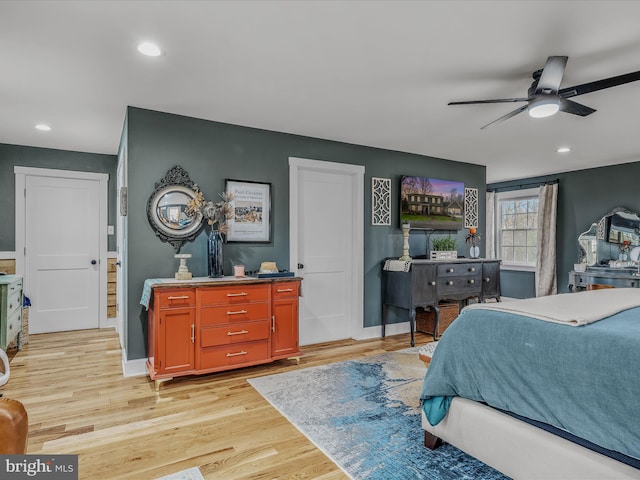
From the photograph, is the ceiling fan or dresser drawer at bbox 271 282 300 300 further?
dresser drawer at bbox 271 282 300 300

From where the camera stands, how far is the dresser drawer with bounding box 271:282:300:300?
3574 mm

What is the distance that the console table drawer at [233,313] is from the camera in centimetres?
325

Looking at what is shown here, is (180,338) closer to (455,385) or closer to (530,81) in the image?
(455,385)

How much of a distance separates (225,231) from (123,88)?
1.44m

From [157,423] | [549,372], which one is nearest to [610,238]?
[549,372]

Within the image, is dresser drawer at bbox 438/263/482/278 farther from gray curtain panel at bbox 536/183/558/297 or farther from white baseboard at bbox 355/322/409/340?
gray curtain panel at bbox 536/183/558/297

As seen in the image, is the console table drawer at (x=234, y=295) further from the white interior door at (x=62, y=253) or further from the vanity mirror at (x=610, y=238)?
the vanity mirror at (x=610, y=238)

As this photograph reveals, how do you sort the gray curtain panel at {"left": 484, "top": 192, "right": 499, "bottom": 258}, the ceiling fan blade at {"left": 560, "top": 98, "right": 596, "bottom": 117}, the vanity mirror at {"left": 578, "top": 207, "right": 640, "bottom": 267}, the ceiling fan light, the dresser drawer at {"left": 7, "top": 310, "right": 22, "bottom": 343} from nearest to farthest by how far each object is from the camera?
the ceiling fan light
the ceiling fan blade at {"left": 560, "top": 98, "right": 596, "bottom": 117}
the dresser drawer at {"left": 7, "top": 310, "right": 22, "bottom": 343}
the vanity mirror at {"left": 578, "top": 207, "right": 640, "bottom": 267}
the gray curtain panel at {"left": 484, "top": 192, "right": 499, "bottom": 258}

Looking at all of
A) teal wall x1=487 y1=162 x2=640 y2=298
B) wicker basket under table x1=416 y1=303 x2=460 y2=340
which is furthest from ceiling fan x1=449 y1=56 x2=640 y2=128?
teal wall x1=487 y1=162 x2=640 y2=298

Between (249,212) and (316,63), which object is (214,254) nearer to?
(249,212)

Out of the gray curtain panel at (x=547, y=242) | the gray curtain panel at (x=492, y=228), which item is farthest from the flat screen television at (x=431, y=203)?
the gray curtain panel at (x=492, y=228)

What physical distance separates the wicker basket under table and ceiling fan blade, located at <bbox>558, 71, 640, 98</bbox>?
112 inches

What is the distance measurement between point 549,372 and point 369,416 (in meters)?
1.32

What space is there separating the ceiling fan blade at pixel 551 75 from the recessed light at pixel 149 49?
240 cm
